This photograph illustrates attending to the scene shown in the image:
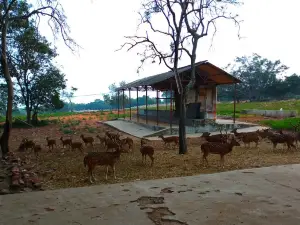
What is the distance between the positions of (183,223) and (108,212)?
4.18 feet

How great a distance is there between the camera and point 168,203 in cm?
557

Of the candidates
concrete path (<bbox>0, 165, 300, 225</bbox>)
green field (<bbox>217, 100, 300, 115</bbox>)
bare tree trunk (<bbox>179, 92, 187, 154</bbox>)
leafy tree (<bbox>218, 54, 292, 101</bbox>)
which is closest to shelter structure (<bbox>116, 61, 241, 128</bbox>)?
green field (<bbox>217, 100, 300, 115</bbox>)

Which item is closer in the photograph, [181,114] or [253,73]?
[181,114]

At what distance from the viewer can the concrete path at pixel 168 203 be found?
480 centimetres

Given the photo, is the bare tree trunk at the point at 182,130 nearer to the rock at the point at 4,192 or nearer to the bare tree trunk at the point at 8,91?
the bare tree trunk at the point at 8,91

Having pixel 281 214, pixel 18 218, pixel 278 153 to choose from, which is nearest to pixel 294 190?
pixel 281 214

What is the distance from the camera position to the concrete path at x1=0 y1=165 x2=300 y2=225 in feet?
15.8

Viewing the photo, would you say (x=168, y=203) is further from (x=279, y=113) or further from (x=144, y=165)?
(x=279, y=113)

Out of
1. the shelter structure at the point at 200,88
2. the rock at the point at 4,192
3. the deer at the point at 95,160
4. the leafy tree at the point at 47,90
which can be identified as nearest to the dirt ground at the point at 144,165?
the deer at the point at 95,160

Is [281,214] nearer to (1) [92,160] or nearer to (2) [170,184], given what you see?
(2) [170,184]

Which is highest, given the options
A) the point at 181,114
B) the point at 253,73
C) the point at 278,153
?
the point at 253,73

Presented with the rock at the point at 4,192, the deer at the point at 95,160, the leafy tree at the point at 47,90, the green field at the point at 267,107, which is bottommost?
the rock at the point at 4,192

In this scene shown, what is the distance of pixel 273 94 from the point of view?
2832 inches

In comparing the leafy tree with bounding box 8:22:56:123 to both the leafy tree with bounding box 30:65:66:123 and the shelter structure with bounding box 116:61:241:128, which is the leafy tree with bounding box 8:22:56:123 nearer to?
the leafy tree with bounding box 30:65:66:123
